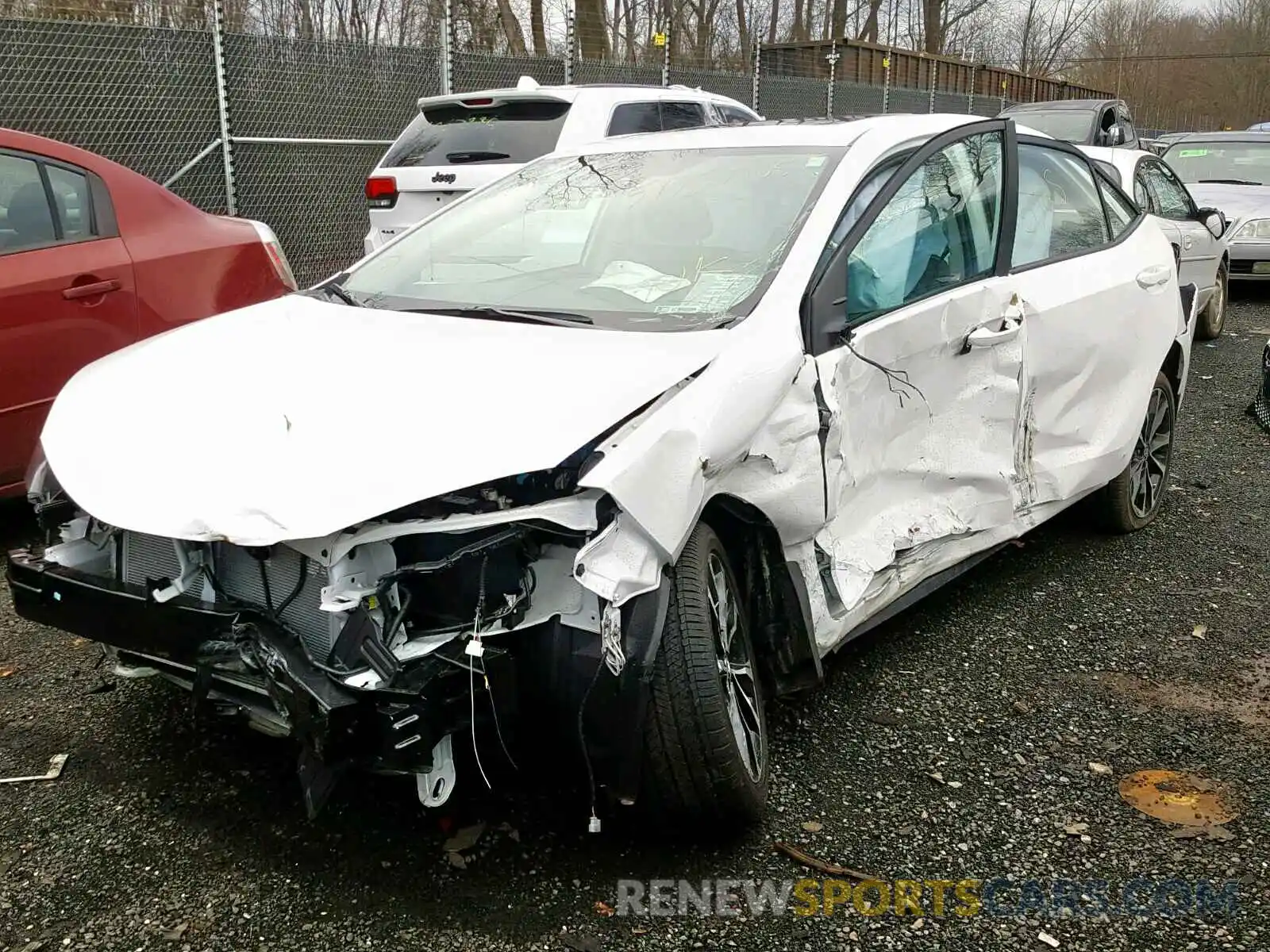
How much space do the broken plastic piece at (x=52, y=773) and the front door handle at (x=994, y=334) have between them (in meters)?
2.85

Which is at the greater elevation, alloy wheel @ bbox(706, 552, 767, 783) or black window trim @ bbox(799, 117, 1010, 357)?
black window trim @ bbox(799, 117, 1010, 357)

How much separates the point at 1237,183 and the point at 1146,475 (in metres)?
8.55

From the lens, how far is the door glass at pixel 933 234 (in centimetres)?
322

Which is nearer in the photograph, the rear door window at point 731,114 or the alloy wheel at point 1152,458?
the alloy wheel at point 1152,458

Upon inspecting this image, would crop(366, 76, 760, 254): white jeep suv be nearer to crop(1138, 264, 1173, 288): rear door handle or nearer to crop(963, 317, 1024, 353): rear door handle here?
crop(1138, 264, 1173, 288): rear door handle

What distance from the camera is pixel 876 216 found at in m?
3.29

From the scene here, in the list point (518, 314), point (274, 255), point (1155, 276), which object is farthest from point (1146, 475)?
point (274, 255)

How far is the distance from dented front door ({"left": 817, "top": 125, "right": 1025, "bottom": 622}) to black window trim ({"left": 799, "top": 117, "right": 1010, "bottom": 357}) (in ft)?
0.03

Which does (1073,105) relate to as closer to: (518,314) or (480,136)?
(480,136)

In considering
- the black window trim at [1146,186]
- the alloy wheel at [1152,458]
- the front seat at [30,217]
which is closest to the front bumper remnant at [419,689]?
the front seat at [30,217]

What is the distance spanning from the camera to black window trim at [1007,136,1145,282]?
13.2 ft

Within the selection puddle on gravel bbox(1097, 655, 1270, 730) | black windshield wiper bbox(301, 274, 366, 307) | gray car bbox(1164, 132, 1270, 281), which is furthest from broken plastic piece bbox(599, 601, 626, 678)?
gray car bbox(1164, 132, 1270, 281)

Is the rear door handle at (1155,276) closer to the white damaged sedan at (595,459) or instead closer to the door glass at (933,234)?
the white damaged sedan at (595,459)

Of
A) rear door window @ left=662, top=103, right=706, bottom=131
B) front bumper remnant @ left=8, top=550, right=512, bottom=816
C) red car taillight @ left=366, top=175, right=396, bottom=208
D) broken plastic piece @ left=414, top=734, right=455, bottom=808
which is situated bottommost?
broken plastic piece @ left=414, top=734, right=455, bottom=808
